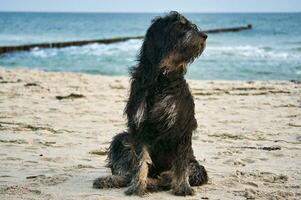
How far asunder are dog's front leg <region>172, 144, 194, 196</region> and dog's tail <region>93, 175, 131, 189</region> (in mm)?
573

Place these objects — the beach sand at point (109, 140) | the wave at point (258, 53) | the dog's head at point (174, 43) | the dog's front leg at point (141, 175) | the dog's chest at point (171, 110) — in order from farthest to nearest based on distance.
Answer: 1. the wave at point (258, 53)
2. the beach sand at point (109, 140)
3. the dog's front leg at point (141, 175)
4. the dog's chest at point (171, 110)
5. the dog's head at point (174, 43)

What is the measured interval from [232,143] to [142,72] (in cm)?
304

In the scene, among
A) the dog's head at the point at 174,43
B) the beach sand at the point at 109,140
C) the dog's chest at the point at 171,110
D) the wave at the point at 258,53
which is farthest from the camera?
the wave at the point at 258,53

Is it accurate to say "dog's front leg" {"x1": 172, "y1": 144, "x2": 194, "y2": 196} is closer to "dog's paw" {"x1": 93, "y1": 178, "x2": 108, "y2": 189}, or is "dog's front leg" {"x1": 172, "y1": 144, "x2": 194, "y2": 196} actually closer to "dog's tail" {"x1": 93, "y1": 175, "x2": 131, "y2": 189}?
"dog's tail" {"x1": 93, "y1": 175, "x2": 131, "y2": 189}

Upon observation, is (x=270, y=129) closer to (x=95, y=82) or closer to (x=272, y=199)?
(x=272, y=199)

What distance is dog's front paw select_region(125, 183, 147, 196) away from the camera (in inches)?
209

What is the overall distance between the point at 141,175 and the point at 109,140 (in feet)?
8.98

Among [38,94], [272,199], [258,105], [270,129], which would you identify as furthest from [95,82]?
[272,199]

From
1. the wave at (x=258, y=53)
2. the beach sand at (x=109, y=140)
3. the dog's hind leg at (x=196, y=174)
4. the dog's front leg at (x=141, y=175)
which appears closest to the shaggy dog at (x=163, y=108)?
the dog's front leg at (x=141, y=175)

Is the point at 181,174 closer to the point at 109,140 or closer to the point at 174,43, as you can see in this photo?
the point at 174,43

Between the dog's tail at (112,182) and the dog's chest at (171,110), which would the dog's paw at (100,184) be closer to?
the dog's tail at (112,182)

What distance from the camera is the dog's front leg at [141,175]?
5.29m

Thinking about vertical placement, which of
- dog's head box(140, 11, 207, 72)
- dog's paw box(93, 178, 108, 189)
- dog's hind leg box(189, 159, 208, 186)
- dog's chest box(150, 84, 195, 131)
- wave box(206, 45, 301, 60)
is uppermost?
wave box(206, 45, 301, 60)

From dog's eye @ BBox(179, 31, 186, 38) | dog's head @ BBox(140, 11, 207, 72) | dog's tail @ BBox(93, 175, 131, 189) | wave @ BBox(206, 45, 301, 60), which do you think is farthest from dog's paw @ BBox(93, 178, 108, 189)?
wave @ BBox(206, 45, 301, 60)
